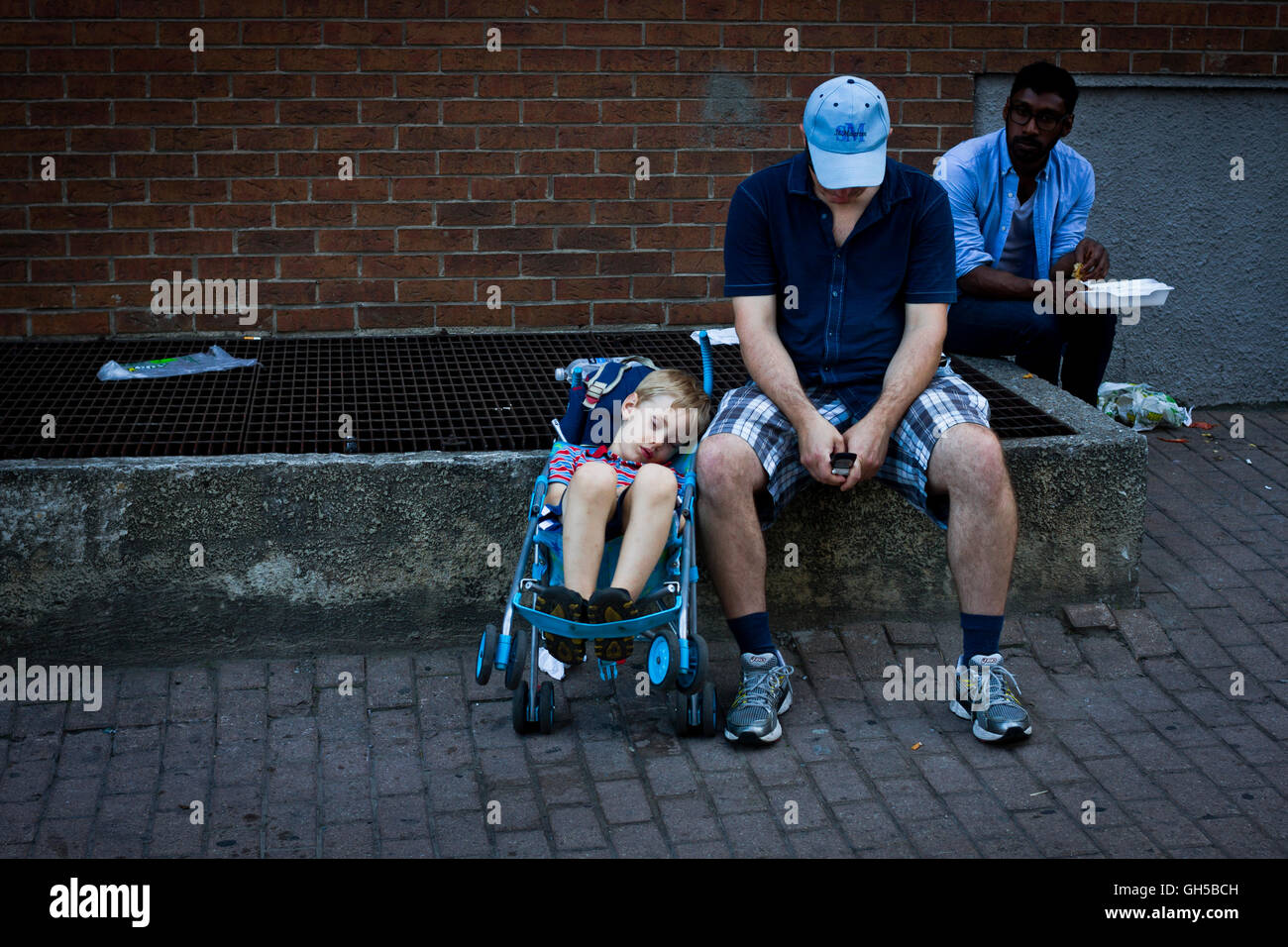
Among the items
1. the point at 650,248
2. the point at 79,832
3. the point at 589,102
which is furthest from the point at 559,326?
the point at 79,832

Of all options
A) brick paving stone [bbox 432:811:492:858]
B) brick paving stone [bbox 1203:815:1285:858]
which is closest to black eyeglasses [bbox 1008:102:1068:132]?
brick paving stone [bbox 1203:815:1285:858]

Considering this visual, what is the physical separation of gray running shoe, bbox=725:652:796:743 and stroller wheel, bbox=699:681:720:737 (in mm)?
46

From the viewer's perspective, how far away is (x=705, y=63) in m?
5.86

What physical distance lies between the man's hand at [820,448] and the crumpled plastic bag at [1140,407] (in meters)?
2.68

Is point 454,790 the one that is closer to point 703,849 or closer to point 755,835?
point 703,849

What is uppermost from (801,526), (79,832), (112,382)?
(112,382)

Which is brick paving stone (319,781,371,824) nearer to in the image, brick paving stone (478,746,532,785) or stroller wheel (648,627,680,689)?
brick paving stone (478,746,532,785)

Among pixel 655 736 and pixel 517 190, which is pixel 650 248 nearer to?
pixel 517 190

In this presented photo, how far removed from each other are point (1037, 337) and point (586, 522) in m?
2.38

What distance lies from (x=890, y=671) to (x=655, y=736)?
0.84 metres

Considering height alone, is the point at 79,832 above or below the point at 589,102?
below

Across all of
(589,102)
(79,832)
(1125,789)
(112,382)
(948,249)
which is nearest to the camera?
(79,832)

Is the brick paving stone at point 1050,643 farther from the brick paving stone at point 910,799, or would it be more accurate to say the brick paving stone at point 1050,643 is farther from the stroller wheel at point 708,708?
the stroller wheel at point 708,708

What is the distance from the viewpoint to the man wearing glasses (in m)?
4.98
